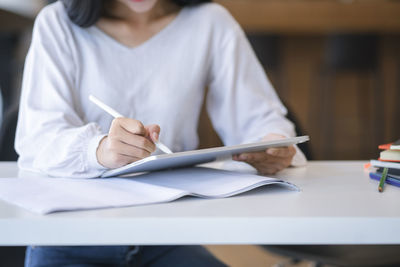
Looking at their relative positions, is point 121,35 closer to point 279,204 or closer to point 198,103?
point 198,103

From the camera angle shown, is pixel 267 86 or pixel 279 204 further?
pixel 267 86

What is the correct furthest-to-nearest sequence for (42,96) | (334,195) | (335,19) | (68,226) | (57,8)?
(335,19) < (57,8) < (42,96) < (334,195) < (68,226)

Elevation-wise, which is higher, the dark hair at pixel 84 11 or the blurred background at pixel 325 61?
the dark hair at pixel 84 11

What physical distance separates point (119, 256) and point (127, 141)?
8.4 inches

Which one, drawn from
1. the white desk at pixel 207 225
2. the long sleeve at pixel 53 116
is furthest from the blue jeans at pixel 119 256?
the white desk at pixel 207 225

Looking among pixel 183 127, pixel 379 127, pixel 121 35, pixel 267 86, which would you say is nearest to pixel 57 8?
pixel 121 35

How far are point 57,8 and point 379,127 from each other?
3363 mm

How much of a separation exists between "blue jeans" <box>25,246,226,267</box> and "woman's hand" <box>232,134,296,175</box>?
17 centimetres

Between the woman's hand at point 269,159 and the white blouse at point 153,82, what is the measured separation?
91 millimetres

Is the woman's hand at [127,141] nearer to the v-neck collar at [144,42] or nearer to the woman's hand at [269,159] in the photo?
the woman's hand at [269,159]

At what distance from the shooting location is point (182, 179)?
2.06ft

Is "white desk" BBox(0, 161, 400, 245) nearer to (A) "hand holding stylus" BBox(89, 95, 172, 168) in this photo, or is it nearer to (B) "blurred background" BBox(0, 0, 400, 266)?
(A) "hand holding stylus" BBox(89, 95, 172, 168)

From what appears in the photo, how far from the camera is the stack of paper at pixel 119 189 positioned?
467mm

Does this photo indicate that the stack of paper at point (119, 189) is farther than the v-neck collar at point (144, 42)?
No
